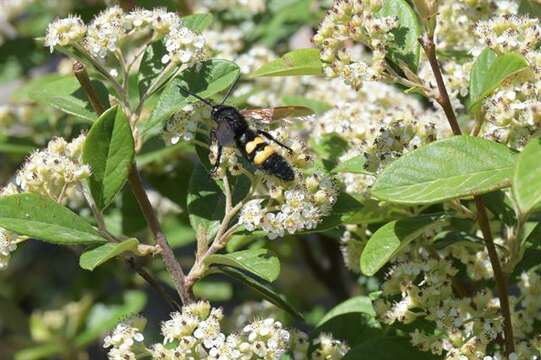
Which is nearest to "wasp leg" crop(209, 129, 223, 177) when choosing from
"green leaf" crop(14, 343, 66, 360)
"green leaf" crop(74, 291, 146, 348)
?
"green leaf" crop(74, 291, 146, 348)

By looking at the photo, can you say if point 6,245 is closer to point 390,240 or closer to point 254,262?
point 254,262

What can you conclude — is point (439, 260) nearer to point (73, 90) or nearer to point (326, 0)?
point (73, 90)

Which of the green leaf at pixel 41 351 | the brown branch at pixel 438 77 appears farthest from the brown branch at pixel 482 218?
the green leaf at pixel 41 351

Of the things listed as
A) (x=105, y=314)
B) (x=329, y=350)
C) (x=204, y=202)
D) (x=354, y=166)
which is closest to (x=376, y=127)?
(x=354, y=166)

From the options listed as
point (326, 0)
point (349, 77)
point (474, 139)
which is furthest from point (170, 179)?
point (474, 139)

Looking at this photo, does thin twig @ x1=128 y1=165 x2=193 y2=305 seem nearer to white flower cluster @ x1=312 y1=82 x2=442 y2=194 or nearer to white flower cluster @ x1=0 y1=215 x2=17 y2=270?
white flower cluster @ x1=0 y1=215 x2=17 y2=270

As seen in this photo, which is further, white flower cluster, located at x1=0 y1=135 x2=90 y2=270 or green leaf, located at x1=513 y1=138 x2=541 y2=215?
white flower cluster, located at x1=0 y1=135 x2=90 y2=270
